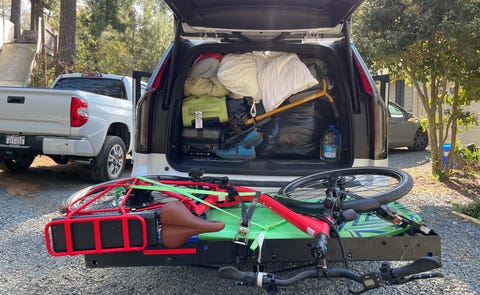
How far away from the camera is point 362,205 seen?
232 cm

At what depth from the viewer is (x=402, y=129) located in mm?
Result: 11109

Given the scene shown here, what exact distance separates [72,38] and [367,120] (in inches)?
451

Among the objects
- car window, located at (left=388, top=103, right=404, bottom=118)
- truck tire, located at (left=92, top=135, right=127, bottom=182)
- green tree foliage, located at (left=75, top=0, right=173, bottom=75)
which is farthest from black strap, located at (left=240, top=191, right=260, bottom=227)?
green tree foliage, located at (left=75, top=0, right=173, bottom=75)

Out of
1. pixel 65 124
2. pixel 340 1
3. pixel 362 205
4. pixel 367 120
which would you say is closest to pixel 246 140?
pixel 367 120

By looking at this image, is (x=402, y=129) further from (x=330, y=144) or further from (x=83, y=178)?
(x=330, y=144)

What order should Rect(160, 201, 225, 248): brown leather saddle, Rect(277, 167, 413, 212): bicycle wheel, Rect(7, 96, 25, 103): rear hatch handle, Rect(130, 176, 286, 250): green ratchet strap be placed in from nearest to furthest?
1. Rect(160, 201, 225, 248): brown leather saddle
2. Rect(130, 176, 286, 250): green ratchet strap
3. Rect(277, 167, 413, 212): bicycle wheel
4. Rect(7, 96, 25, 103): rear hatch handle

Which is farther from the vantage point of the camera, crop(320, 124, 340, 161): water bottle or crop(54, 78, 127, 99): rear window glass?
crop(54, 78, 127, 99): rear window glass

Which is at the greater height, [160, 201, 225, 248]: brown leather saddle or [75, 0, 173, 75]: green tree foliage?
[75, 0, 173, 75]: green tree foliage

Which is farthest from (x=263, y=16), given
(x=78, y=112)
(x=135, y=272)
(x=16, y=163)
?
(x=16, y=163)

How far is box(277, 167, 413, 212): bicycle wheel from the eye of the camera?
8.64 feet

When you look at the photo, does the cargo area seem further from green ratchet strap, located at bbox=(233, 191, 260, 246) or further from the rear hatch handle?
the rear hatch handle

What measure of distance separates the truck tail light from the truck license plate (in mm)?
824

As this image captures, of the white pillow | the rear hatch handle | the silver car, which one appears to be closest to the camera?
the white pillow

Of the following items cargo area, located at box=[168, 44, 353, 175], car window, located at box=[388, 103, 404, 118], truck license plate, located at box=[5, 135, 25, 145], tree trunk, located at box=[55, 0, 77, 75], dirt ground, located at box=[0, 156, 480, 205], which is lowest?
dirt ground, located at box=[0, 156, 480, 205]
